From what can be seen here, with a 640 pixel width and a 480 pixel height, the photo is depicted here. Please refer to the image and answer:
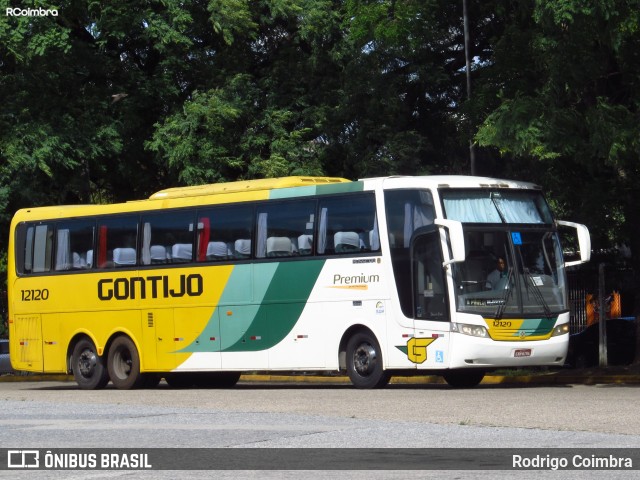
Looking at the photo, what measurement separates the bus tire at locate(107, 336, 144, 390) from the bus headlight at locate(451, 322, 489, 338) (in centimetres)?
731

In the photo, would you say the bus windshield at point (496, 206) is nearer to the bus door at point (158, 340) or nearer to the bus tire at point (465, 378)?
the bus tire at point (465, 378)

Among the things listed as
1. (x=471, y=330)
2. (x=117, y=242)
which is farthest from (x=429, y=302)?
(x=117, y=242)

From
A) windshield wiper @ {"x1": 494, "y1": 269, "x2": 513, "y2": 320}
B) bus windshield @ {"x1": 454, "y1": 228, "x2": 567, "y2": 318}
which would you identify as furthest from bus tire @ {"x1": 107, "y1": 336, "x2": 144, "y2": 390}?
windshield wiper @ {"x1": 494, "y1": 269, "x2": 513, "y2": 320}

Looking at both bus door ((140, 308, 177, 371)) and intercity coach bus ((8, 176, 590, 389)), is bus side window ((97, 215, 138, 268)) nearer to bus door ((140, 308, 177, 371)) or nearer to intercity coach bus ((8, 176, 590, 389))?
intercity coach bus ((8, 176, 590, 389))

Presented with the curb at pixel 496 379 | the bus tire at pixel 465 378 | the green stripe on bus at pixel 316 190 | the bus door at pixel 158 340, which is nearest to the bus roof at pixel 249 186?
the green stripe on bus at pixel 316 190

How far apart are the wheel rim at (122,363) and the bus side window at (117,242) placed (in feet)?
5.66

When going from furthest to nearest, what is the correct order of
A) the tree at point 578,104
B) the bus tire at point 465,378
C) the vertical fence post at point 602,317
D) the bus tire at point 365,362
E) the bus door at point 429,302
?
the vertical fence post at point 602,317, the bus tire at point 465,378, the bus tire at point 365,362, the bus door at point 429,302, the tree at point 578,104

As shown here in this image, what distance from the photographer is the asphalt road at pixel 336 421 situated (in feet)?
43.9

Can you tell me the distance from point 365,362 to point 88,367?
666cm

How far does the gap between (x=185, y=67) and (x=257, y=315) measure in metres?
10.3

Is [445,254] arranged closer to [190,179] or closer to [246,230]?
[246,230]

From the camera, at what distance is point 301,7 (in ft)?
106

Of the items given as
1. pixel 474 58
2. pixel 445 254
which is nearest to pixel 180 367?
pixel 445 254

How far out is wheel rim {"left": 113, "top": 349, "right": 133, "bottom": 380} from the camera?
2738 centimetres
